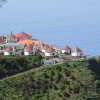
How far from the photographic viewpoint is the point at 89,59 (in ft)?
76.8

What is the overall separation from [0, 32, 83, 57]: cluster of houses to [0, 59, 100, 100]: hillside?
3.24m

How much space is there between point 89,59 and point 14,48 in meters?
4.47

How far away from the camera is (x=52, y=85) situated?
18.4 meters

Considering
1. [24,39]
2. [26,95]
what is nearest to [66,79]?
[26,95]

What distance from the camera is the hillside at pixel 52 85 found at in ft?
55.4

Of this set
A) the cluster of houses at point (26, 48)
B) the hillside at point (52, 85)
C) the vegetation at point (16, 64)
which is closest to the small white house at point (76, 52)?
the cluster of houses at point (26, 48)

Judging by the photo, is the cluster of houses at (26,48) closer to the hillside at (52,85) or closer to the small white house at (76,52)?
the small white house at (76,52)

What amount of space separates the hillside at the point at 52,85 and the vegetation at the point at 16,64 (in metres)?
0.66

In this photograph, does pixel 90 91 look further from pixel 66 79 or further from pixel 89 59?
pixel 89 59

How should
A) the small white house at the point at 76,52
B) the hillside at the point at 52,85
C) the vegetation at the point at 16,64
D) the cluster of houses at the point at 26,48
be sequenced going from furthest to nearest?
the small white house at the point at 76,52 → the cluster of houses at the point at 26,48 → the vegetation at the point at 16,64 → the hillside at the point at 52,85

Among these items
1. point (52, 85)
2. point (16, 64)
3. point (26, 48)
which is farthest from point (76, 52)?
point (52, 85)

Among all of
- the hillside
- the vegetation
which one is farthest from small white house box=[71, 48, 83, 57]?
the hillside

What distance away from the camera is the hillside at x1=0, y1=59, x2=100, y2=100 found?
55.4ft

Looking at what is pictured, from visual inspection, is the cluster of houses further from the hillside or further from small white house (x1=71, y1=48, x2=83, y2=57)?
the hillside
